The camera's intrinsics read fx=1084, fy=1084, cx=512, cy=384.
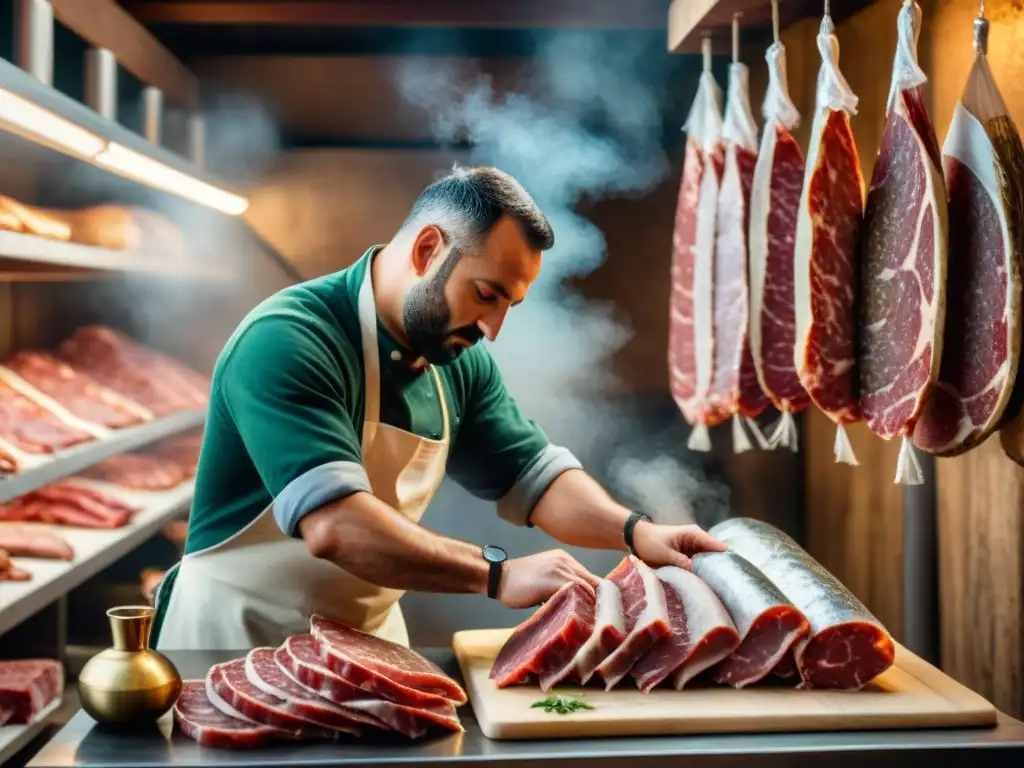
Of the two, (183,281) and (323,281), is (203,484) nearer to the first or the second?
(323,281)

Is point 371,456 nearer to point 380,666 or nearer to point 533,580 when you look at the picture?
point 533,580

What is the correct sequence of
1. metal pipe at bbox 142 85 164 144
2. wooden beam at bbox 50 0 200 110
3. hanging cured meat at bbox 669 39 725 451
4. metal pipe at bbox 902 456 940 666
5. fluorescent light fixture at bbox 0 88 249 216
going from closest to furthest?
fluorescent light fixture at bbox 0 88 249 216, metal pipe at bbox 902 456 940 666, hanging cured meat at bbox 669 39 725 451, wooden beam at bbox 50 0 200 110, metal pipe at bbox 142 85 164 144

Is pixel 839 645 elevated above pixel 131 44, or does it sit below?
below

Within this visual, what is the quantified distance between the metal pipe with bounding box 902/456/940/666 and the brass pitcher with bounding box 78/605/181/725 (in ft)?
6.17

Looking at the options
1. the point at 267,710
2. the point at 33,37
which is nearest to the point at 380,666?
the point at 267,710

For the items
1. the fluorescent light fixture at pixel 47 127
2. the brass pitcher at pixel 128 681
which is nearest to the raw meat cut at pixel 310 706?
the brass pitcher at pixel 128 681

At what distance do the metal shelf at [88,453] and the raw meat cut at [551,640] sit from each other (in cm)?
136

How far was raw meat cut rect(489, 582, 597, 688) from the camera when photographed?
190 centimetres

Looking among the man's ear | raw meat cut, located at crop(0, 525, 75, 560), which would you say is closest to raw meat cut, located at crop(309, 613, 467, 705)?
the man's ear

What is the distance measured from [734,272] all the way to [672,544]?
93cm

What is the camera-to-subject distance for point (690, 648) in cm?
191

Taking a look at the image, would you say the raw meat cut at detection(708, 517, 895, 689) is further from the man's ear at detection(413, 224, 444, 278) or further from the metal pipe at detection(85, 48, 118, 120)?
the metal pipe at detection(85, 48, 118, 120)

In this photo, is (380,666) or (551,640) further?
(551,640)

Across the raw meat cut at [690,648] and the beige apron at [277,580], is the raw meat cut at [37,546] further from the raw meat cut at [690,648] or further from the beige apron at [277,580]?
the raw meat cut at [690,648]
